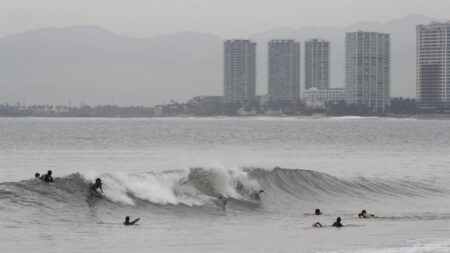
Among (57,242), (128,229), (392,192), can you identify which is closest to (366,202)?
(392,192)

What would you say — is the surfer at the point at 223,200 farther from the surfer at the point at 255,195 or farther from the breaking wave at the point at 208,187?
the surfer at the point at 255,195

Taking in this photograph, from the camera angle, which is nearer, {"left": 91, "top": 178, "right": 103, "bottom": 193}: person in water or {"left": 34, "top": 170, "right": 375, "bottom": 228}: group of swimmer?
{"left": 34, "top": 170, "right": 375, "bottom": 228}: group of swimmer

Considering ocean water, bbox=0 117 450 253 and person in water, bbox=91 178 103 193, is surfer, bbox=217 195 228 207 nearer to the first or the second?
ocean water, bbox=0 117 450 253

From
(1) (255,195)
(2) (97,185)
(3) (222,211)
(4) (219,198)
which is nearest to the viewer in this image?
(2) (97,185)

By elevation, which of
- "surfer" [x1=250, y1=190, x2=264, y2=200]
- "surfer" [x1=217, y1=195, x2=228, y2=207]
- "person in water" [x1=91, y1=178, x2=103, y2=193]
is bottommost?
"surfer" [x1=250, y1=190, x2=264, y2=200]

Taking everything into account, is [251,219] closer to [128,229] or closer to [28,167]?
[128,229]

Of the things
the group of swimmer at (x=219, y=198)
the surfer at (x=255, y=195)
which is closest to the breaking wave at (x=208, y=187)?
the surfer at (x=255, y=195)

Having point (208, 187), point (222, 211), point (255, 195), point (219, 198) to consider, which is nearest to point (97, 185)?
point (222, 211)

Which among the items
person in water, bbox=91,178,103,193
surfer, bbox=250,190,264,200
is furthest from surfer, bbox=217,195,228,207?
person in water, bbox=91,178,103,193

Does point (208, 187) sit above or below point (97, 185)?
below

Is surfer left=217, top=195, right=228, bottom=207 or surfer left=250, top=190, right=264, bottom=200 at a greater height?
surfer left=217, top=195, right=228, bottom=207

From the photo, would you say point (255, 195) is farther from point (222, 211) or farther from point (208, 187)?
point (222, 211)

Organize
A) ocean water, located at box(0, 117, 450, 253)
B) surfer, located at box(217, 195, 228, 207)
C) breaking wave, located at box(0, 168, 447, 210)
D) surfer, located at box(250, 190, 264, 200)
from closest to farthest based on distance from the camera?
ocean water, located at box(0, 117, 450, 253), breaking wave, located at box(0, 168, 447, 210), surfer, located at box(217, 195, 228, 207), surfer, located at box(250, 190, 264, 200)

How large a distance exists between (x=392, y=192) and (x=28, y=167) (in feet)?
89.4
